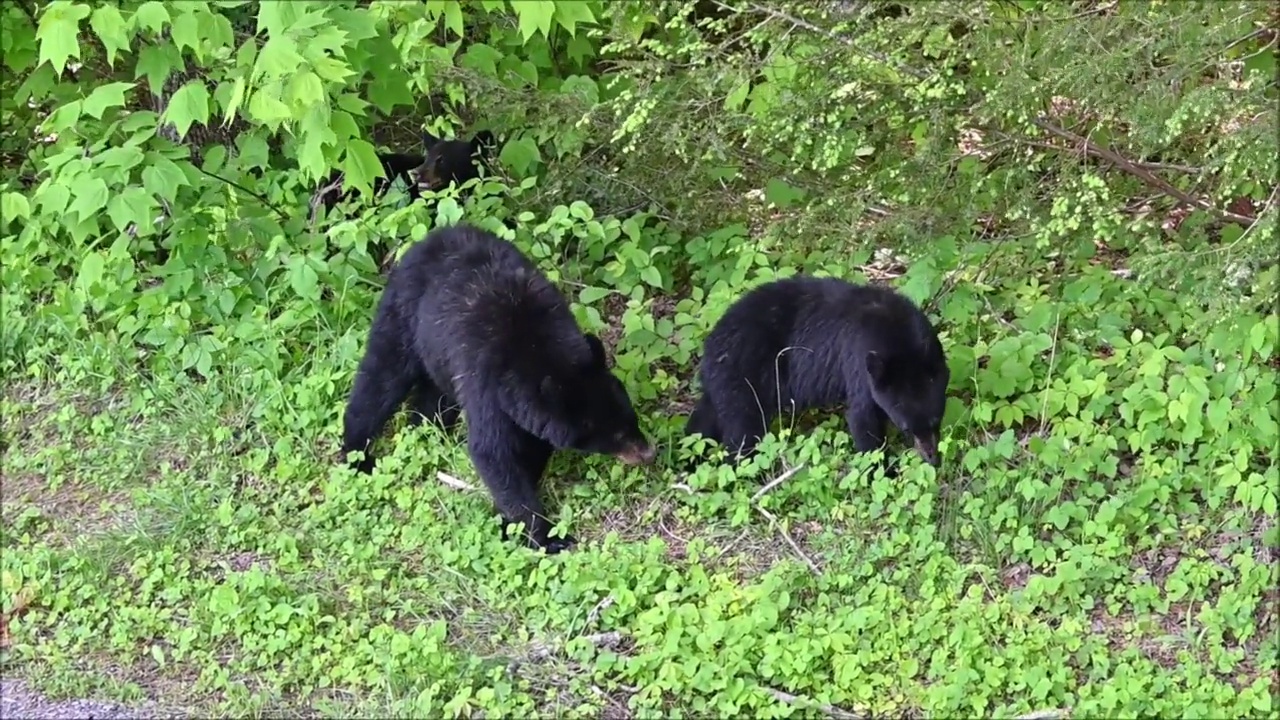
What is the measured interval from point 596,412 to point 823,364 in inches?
42.9

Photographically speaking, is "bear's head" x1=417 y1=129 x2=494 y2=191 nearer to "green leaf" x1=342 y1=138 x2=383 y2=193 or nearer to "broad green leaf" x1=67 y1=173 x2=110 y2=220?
"green leaf" x1=342 y1=138 x2=383 y2=193

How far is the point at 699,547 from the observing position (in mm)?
4742

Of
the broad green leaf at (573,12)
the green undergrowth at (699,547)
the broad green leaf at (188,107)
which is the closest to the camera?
the broad green leaf at (573,12)

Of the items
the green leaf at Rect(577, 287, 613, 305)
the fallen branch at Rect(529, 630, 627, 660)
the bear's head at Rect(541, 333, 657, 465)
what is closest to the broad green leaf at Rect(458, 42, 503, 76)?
the green leaf at Rect(577, 287, 613, 305)

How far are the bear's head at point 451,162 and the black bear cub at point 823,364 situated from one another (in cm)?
240

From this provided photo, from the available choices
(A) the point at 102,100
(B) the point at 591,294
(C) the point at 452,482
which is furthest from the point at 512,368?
(A) the point at 102,100

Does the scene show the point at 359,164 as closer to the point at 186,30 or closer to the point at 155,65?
the point at 186,30

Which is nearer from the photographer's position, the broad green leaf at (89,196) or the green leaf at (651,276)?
the broad green leaf at (89,196)

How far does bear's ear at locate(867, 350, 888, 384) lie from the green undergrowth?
40 cm

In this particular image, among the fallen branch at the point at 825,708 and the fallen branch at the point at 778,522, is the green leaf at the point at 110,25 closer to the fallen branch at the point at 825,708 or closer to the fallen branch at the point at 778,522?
the fallen branch at the point at 778,522

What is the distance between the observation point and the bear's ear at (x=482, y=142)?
7.09 meters

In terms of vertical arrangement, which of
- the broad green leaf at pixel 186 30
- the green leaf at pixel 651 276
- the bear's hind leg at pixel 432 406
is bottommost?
the bear's hind leg at pixel 432 406

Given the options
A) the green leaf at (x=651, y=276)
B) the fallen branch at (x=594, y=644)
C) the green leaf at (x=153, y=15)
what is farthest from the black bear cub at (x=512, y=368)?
the green leaf at (x=153, y=15)

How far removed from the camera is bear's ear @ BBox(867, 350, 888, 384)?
488 cm
